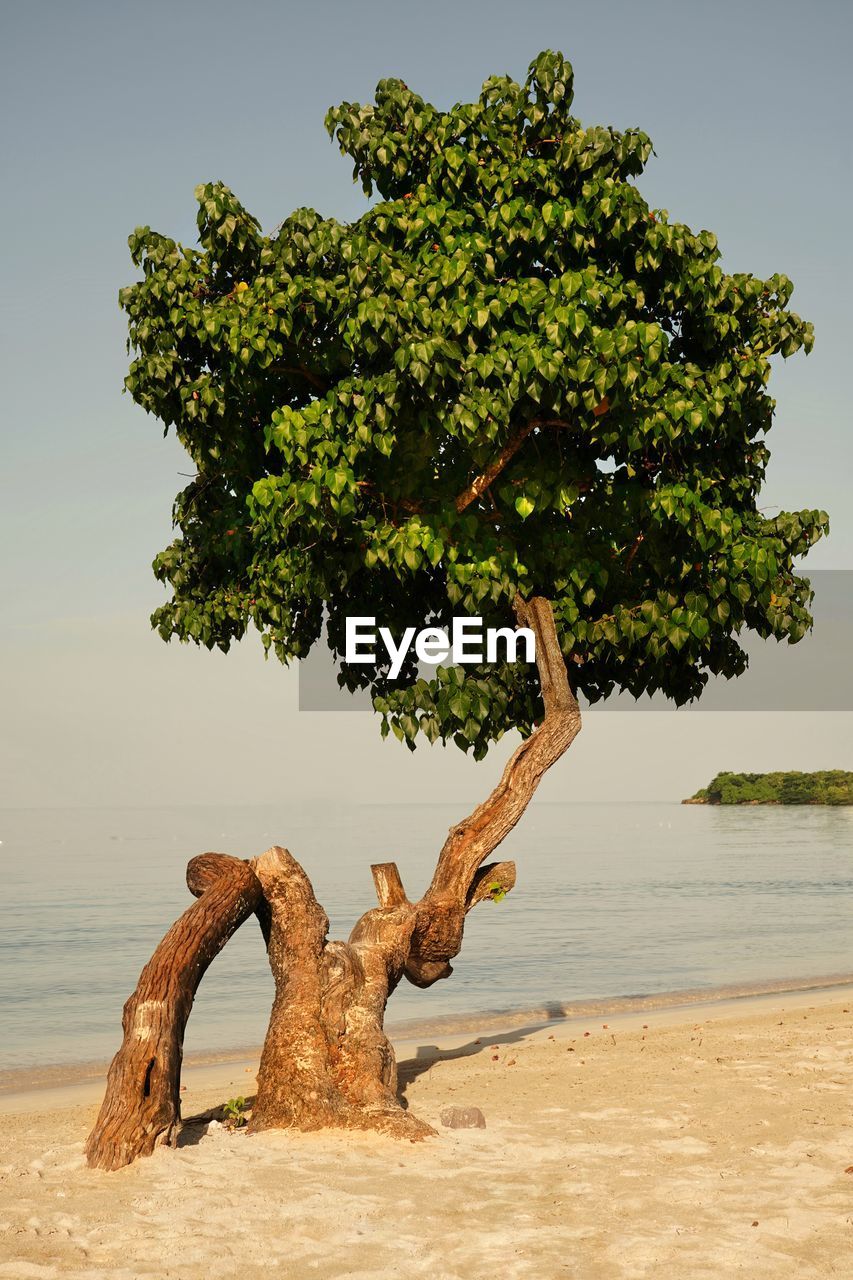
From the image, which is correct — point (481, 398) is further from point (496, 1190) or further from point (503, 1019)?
point (503, 1019)

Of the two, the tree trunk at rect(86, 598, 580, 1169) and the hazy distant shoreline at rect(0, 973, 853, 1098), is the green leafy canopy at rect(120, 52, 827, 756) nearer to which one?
the tree trunk at rect(86, 598, 580, 1169)

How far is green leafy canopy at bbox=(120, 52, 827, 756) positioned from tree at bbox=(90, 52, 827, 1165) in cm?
3

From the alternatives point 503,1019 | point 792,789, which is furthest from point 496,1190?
point 792,789

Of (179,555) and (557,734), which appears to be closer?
(557,734)

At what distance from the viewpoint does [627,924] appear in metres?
34.8

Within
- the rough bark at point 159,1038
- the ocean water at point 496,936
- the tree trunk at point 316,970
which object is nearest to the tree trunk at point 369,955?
the tree trunk at point 316,970

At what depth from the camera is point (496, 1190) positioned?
8117mm

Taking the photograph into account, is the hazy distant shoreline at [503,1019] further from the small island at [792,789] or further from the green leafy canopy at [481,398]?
the small island at [792,789]

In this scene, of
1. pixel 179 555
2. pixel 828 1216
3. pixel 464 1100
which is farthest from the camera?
pixel 179 555

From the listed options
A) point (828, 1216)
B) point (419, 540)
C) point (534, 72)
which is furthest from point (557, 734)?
point (534, 72)

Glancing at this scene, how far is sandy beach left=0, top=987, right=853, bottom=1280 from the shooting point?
22.5 feet

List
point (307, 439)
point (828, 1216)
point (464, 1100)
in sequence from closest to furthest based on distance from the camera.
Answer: point (828, 1216) → point (307, 439) → point (464, 1100)

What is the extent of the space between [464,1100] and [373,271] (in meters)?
7.58

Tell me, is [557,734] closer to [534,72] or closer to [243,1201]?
[243,1201]
